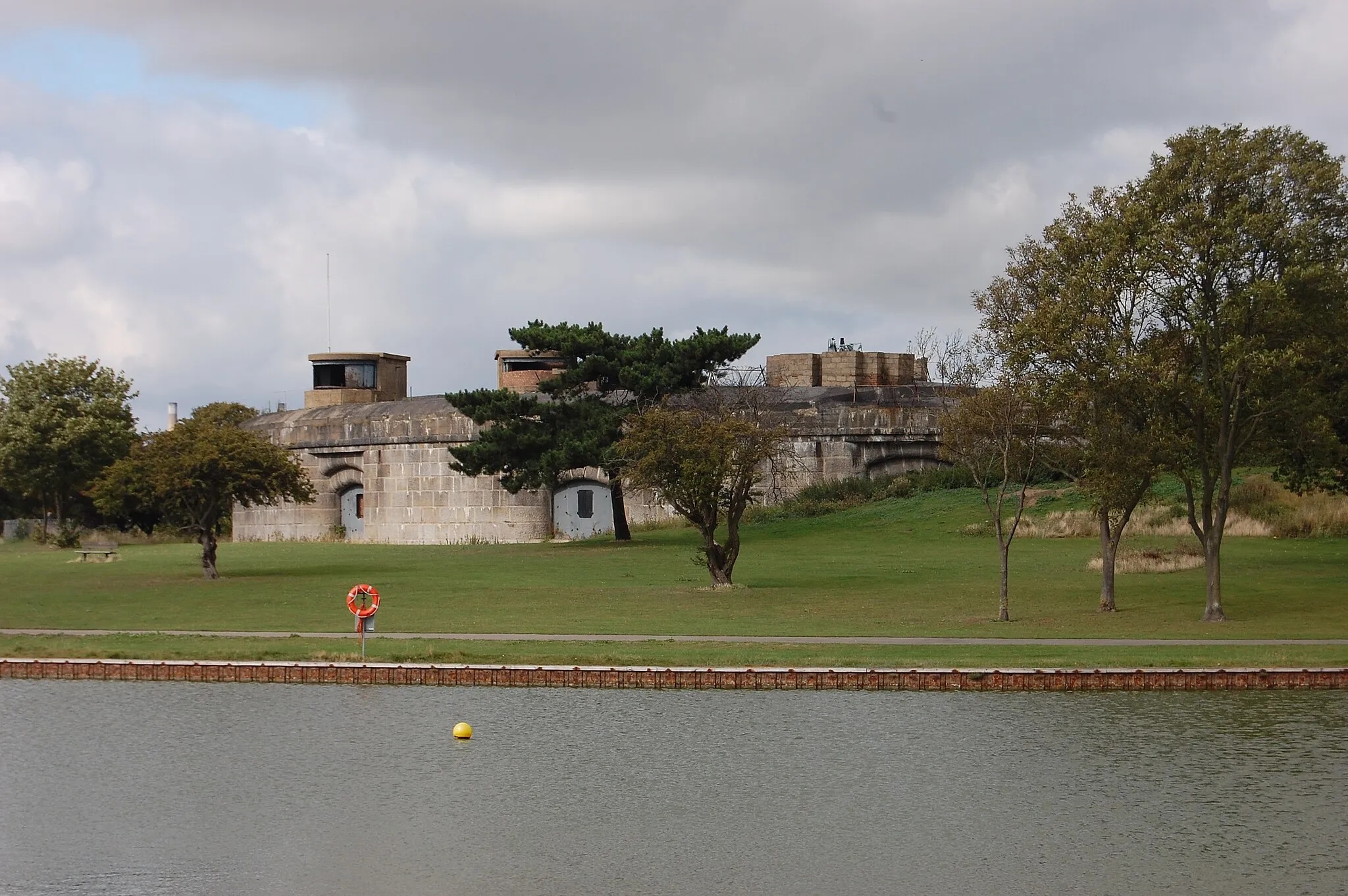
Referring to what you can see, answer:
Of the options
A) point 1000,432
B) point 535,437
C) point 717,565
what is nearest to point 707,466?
point 717,565

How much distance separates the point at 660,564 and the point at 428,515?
19.5 meters

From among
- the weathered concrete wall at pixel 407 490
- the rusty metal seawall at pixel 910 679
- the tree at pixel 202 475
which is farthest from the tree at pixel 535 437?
the rusty metal seawall at pixel 910 679

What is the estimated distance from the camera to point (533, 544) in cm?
5500

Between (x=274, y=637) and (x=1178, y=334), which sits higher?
(x=1178, y=334)

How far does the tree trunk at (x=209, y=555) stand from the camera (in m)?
39.6

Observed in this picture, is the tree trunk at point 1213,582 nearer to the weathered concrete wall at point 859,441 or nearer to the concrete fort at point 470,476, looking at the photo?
the concrete fort at point 470,476

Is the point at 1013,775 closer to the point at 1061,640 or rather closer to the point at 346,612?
the point at 1061,640

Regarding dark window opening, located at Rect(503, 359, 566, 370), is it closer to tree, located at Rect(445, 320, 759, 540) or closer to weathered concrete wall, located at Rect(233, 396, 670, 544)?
weathered concrete wall, located at Rect(233, 396, 670, 544)

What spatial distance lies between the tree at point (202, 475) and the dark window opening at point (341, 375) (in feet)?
119

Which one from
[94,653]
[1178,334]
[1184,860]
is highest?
[1178,334]

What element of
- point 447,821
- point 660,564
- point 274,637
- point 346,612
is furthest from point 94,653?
point 660,564

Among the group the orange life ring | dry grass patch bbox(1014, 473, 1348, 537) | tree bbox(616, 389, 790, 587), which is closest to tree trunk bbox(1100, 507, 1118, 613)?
tree bbox(616, 389, 790, 587)

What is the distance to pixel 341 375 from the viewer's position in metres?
77.6

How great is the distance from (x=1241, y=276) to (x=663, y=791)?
55.4 feet
